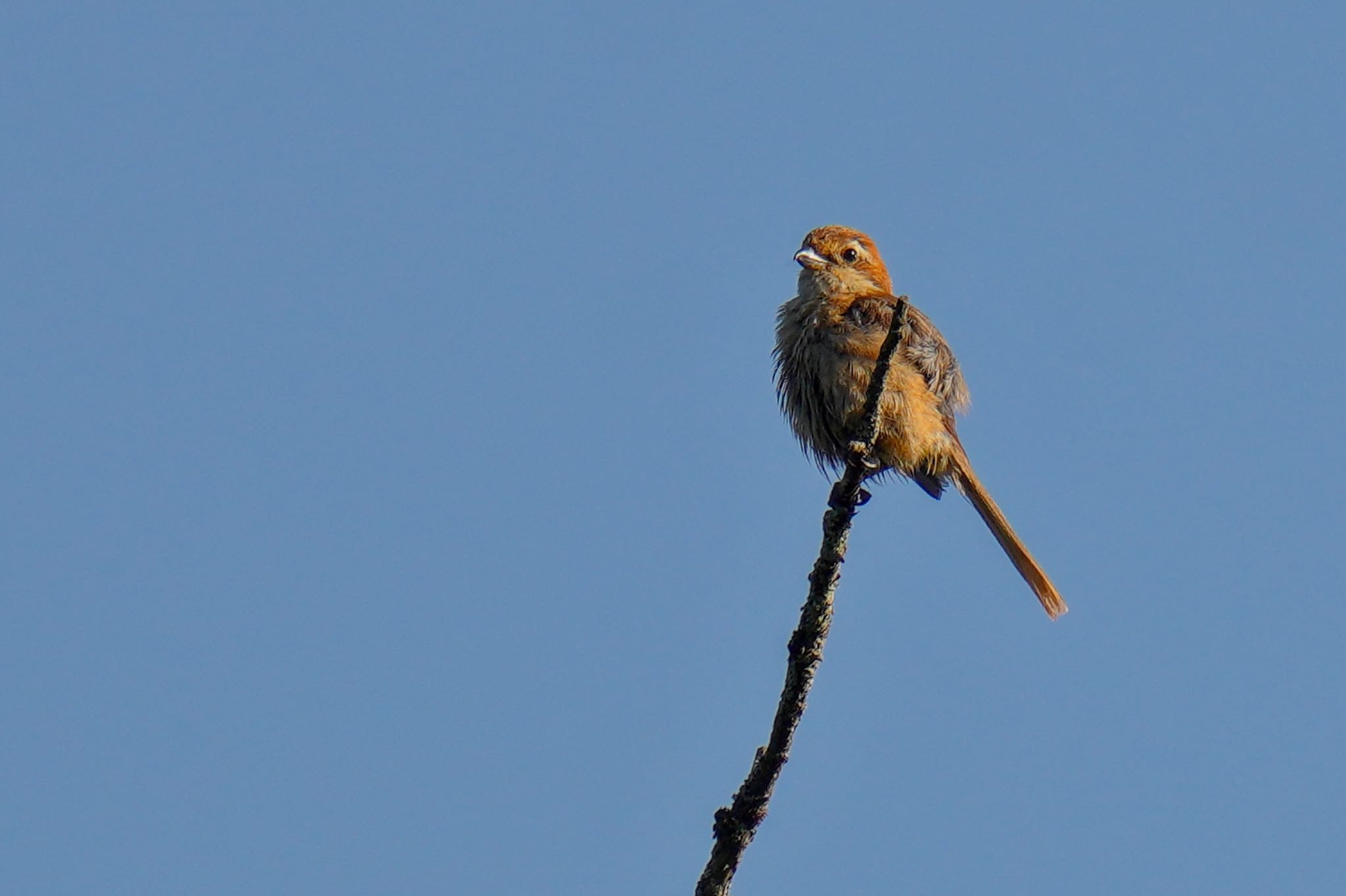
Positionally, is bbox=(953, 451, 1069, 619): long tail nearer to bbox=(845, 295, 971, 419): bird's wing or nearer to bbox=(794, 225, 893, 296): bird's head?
bbox=(845, 295, 971, 419): bird's wing

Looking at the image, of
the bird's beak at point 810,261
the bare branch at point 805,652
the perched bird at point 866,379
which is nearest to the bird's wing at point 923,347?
the perched bird at point 866,379

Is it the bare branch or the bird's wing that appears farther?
the bird's wing

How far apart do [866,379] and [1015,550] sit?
142 centimetres

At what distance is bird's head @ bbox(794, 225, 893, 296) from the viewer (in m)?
7.80

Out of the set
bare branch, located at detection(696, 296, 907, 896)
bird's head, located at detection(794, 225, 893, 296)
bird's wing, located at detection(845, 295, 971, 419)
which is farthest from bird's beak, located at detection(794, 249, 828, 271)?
bare branch, located at detection(696, 296, 907, 896)

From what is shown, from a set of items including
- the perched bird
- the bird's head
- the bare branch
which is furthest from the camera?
the bird's head

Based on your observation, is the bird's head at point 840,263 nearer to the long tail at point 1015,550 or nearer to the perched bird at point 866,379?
the perched bird at point 866,379

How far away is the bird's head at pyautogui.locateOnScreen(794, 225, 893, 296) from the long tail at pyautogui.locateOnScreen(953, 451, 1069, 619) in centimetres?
114

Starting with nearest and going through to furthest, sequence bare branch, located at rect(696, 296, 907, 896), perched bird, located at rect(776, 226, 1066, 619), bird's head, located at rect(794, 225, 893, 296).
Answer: bare branch, located at rect(696, 296, 907, 896) < perched bird, located at rect(776, 226, 1066, 619) < bird's head, located at rect(794, 225, 893, 296)

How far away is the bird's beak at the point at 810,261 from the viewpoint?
784 centimetres

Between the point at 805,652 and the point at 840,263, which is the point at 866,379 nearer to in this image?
the point at 840,263

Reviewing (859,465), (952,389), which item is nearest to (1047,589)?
(952,389)

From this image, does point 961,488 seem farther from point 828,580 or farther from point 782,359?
point 828,580

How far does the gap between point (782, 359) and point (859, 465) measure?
285 centimetres
